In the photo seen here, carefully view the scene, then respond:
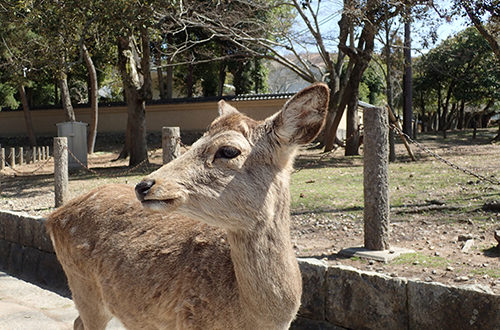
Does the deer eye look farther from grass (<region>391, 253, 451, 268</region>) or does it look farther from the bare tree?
the bare tree

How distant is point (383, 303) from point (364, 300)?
0.15 meters

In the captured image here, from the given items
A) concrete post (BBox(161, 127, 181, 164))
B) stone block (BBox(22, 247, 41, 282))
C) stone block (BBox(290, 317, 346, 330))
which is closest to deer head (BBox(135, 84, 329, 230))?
stone block (BBox(290, 317, 346, 330))

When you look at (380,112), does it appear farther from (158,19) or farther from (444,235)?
(158,19)

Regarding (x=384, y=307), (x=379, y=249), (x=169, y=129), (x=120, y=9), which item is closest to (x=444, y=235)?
(x=379, y=249)

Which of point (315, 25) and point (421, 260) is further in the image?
point (315, 25)

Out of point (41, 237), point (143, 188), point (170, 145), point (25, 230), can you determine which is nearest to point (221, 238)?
point (143, 188)

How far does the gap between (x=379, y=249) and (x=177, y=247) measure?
9.78ft

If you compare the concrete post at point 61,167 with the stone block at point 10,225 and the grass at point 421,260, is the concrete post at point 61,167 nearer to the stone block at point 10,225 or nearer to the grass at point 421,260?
the stone block at point 10,225

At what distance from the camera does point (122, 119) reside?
26.4 metres

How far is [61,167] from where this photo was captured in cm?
872

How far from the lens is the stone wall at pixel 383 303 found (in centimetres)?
320

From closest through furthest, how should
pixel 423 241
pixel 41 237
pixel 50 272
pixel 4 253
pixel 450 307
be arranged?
pixel 450 307 → pixel 423 241 → pixel 50 272 → pixel 41 237 → pixel 4 253

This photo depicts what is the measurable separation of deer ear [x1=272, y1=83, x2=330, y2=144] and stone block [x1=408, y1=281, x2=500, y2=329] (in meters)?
1.87

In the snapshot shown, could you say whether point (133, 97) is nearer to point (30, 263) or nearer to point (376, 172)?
point (30, 263)
